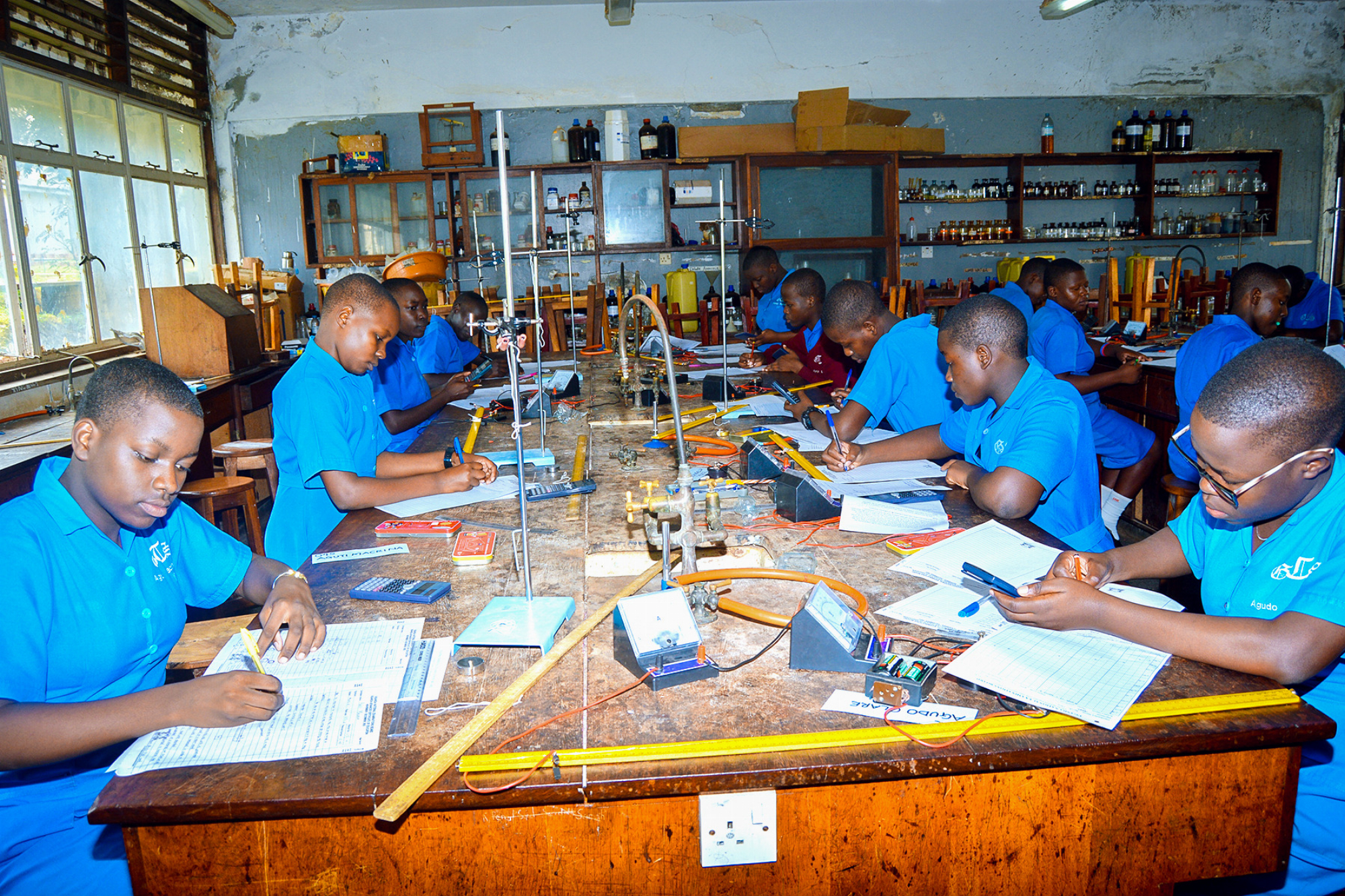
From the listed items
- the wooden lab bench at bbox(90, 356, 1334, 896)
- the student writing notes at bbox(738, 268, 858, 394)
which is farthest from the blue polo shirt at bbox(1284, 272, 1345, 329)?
the wooden lab bench at bbox(90, 356, 1334, 896)

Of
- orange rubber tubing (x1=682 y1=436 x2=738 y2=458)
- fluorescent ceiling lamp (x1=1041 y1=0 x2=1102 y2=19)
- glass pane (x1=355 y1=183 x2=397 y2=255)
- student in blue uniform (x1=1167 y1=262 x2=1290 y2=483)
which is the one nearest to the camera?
orange rubber tubing (x1=682 y1=436 x2=738 y2=458)

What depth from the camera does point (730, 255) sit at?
776 centimetres

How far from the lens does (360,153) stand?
6926 mm

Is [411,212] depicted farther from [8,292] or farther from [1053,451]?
[1053,451]

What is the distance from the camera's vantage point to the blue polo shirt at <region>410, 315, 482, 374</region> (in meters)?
5.15

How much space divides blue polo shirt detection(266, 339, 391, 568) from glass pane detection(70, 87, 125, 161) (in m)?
4.09

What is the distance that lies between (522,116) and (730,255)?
2133mm

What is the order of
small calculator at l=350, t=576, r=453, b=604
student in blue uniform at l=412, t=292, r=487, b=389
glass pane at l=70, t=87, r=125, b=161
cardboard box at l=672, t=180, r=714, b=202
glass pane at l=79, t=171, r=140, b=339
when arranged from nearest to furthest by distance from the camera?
small calculator at l=350, t=576, r=453, b=604 → student in blue uniform at l=412, t=292, r=487, b=389 → glass pane at l=70, t=87, r=125, b=161 → glass pane at l=79, t=171, r=140, b=339 → cardboard box at l=672, t=180, r=714, b=202

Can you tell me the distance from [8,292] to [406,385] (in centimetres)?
239

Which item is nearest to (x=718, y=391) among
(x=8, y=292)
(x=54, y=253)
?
(x=8, y=292)

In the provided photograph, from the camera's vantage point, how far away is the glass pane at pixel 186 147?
21.8ft

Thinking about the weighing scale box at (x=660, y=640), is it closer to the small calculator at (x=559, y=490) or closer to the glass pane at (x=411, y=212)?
the small calculator at (x=559, y=490)

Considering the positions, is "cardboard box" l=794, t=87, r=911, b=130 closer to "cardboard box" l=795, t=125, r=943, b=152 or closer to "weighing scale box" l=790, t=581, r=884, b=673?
"cardboard box" l=795, t=125, r=943, b=152

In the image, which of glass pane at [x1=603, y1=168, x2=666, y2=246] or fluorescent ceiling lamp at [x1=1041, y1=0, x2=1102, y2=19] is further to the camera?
glass pane at [x1=603, y1=168, x2=666, y2=246]
